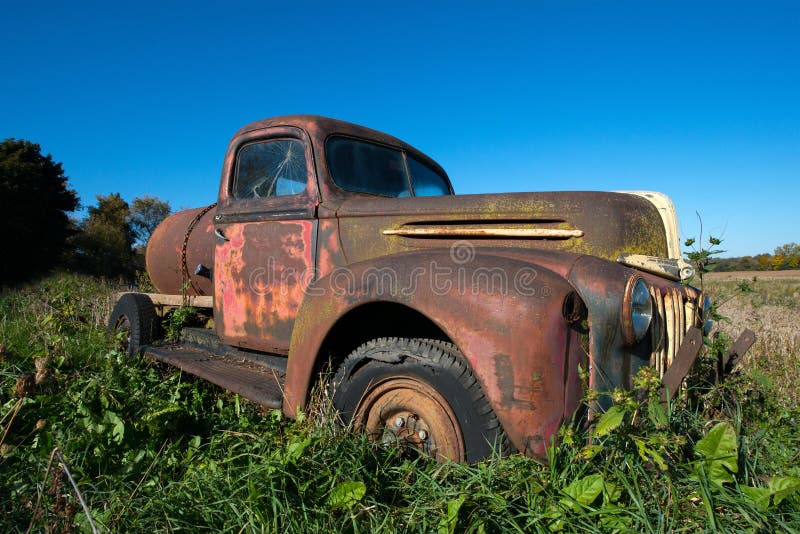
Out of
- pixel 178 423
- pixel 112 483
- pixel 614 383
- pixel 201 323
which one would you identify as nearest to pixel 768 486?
pixel 614 383

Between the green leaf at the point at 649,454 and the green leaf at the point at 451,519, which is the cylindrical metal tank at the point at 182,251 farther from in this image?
the green leaf at the point at 649,454

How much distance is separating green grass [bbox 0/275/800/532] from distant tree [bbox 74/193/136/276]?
20905 millimetres

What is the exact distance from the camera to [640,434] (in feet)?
5.69

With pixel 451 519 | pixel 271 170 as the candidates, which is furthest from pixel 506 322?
pixel 271 170

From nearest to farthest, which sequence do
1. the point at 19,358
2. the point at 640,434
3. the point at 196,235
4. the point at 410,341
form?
1. the point at 640,434
2. the point at 410,341
3. the point at 19,358
4. the point at 196,235

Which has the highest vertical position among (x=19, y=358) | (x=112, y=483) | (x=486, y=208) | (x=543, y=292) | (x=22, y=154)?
(x=22, y=154)

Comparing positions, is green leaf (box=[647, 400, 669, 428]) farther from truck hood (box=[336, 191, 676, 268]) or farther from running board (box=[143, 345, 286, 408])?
running board (box=[143, 345, 286, 408])

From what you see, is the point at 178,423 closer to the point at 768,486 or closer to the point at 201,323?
the point at 201,323

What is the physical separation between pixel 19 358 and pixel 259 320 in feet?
6.44

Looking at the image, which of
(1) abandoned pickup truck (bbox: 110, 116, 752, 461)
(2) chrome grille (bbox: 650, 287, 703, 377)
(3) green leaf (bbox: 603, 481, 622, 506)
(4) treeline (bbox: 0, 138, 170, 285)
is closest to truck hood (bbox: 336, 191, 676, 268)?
(1) abandoned pickup truck (bbox: 110, 116, 752, 461)

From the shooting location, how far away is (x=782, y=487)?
1.51 meters

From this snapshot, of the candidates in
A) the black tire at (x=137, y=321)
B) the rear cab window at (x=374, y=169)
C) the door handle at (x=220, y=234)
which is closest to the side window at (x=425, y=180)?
the rear cab window at (x=374, y=169)

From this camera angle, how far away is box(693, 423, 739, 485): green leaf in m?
1.61

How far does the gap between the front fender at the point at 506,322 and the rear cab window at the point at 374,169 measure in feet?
3.73
